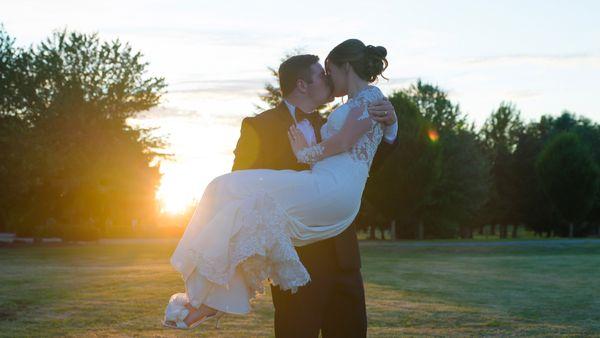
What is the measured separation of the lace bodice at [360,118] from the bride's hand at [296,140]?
174mm

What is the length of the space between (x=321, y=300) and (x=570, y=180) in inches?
2390

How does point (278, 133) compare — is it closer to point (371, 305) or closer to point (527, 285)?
point (371, 305)

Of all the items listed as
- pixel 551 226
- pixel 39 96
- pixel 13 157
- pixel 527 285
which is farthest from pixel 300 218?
pixel 551 226

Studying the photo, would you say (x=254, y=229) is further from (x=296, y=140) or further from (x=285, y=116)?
(x=285, y=116)

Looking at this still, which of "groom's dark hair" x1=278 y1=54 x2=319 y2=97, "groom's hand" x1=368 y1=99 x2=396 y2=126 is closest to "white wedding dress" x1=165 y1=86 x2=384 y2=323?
"groom's hand" x1=368 y1=99 x2=396 y2=126

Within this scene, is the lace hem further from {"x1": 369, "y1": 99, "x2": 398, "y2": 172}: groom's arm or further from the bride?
{"x1": 369, "y1": 99, "x2": 398, "y2": 172}: groom's arm

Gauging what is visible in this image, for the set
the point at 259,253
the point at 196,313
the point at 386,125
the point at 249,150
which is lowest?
the point at 196,313

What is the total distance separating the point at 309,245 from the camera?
5246 mm

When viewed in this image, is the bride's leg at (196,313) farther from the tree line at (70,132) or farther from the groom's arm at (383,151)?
the tree line at (70,132)

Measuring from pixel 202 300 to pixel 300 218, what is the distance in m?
0.77

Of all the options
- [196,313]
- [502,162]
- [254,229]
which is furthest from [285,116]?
[502,162]

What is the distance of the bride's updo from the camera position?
5.22m

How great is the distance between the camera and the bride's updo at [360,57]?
5.22 meters

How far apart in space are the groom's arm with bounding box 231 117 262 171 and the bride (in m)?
0.27
